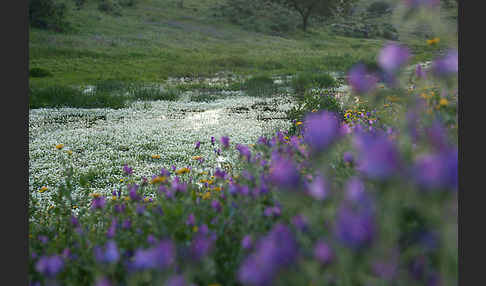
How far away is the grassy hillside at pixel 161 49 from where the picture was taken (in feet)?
76.0

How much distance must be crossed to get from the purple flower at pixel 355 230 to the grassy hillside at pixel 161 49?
16.5 metres

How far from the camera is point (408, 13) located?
177 centimetres

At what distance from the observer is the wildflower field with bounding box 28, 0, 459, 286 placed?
4.16 feet

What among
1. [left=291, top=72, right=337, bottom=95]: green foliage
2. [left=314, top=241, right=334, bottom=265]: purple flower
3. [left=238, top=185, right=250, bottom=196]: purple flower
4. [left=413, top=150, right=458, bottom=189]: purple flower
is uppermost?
[left=291, top=72, right=337, bottom=95]: green foliage

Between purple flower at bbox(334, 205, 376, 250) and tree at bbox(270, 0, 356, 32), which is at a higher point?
tree at bbox(270, 0, 356, 32)

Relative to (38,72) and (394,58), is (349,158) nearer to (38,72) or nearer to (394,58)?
(394,58)

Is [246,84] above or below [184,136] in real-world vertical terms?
above

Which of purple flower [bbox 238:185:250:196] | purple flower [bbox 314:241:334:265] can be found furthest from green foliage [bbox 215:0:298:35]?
purple flower [bbox 314:241:334:265]

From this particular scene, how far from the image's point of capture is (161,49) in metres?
32.4

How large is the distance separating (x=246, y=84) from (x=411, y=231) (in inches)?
676

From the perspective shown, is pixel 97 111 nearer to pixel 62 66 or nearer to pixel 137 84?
pixel 137 84

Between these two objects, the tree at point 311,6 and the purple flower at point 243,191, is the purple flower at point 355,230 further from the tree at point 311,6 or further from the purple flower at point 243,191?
the tree at point 311,6

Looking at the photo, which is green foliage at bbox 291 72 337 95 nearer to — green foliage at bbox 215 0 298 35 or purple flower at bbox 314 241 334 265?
purple flower at bbox 314 241 334 265

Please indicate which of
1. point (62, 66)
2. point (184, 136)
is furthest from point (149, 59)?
point (184, 136)
